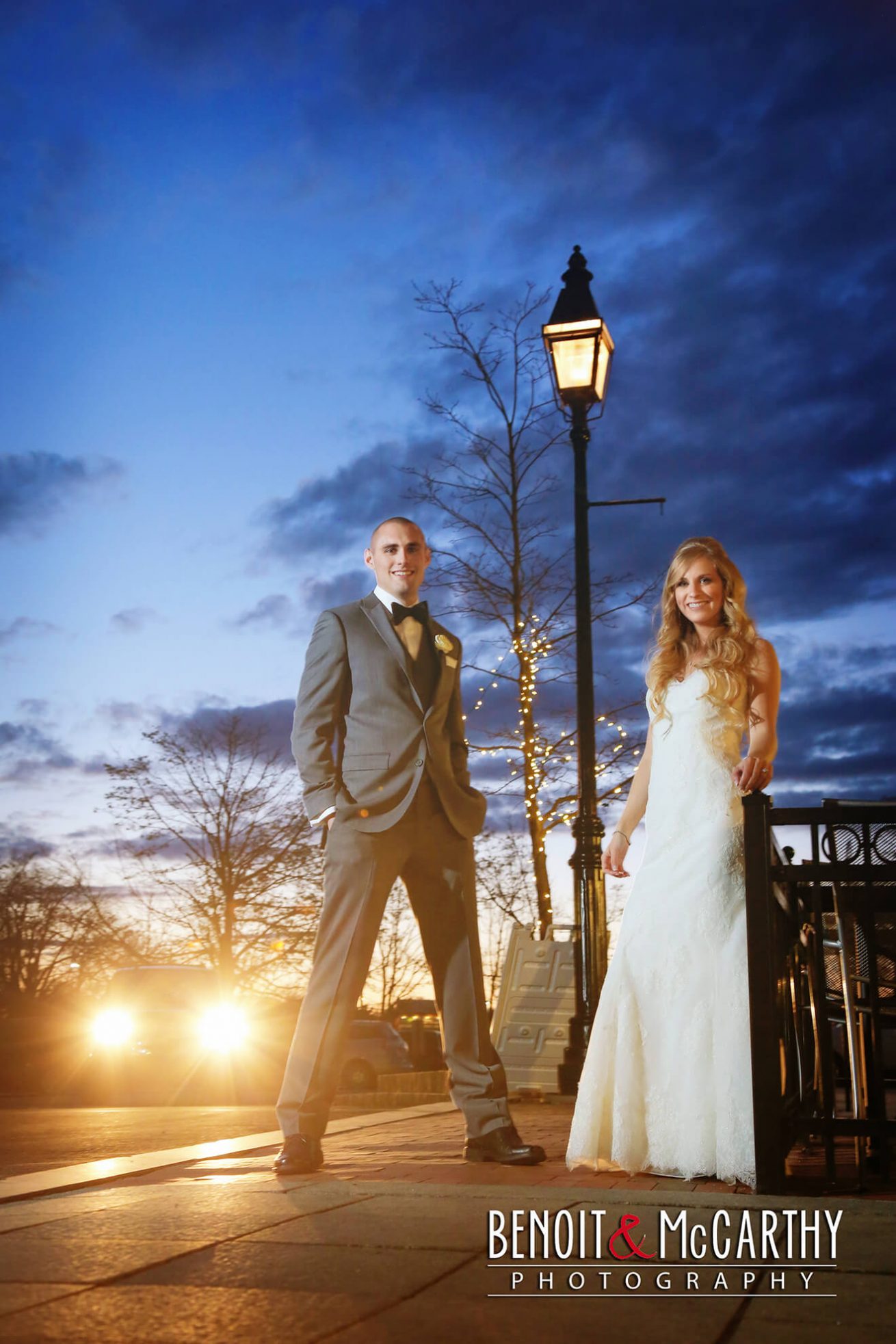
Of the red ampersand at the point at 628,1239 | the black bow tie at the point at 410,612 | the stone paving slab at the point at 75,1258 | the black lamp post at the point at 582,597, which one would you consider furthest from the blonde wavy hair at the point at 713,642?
the black lamp post at the point at 582,597

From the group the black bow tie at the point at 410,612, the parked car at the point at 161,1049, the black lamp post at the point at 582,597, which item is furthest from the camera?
the parked car at the point at 161,1049

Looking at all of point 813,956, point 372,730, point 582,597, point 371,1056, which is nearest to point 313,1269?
point 813,956

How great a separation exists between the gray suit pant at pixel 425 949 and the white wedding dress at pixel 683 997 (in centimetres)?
44

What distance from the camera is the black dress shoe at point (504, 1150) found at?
14.1ft

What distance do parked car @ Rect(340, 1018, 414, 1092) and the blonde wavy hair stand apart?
55.6 feet

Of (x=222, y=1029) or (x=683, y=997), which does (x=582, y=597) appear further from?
(x=222, y=1029)

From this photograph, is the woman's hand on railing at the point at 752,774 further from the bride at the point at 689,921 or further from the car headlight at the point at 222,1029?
the car headlight at the point at 222,1029

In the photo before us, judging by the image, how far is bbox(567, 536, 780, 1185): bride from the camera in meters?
4.05

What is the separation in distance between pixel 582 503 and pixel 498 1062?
6.04 metres

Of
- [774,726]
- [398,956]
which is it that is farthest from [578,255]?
[398,956]

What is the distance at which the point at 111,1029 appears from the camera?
16125 mm

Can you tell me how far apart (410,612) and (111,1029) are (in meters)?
12.9

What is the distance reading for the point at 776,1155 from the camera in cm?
362

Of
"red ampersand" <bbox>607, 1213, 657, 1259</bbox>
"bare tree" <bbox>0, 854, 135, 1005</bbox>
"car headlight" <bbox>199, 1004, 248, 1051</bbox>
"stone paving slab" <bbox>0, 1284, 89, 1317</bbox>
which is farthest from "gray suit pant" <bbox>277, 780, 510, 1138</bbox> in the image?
"bare tree" <bbox>0, 854, 135, 1005</bbox>
